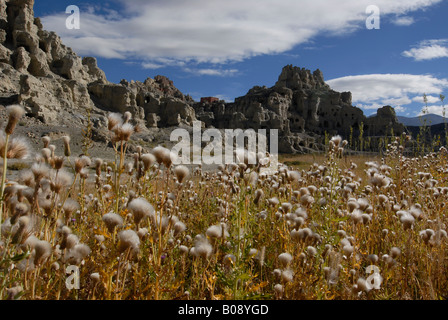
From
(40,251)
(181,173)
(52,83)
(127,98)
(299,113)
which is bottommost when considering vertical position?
(40,251)

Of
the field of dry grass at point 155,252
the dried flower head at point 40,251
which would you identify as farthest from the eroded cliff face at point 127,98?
the dried flower head at point 40,251

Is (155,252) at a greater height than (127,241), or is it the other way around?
(127,241)

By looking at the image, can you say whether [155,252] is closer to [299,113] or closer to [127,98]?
[127,98]

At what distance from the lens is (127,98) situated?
63.7 meters

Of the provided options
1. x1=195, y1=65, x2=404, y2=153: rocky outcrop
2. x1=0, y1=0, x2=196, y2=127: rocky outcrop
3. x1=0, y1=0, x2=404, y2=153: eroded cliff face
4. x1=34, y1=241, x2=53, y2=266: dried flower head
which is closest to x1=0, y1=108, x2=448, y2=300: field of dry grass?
x1=34, y1=241, x2=53, y2=266: dried flower head

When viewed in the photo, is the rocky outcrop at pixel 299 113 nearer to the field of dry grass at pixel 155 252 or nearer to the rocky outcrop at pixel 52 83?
the rocky outcrop at pixel 52 83

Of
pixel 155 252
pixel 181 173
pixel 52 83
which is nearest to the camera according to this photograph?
pixel 155 252

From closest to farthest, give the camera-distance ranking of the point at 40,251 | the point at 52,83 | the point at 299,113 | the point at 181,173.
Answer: the point at 40,251
the point at 181,173
the point at 52,83
the point at 299,113

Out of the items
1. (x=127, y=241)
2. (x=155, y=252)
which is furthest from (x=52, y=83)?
(x=127, y=241)

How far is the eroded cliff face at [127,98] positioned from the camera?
47906 mm

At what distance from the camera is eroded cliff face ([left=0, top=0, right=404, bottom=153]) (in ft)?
157
